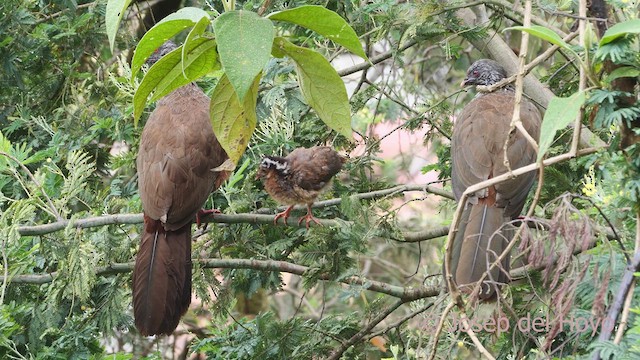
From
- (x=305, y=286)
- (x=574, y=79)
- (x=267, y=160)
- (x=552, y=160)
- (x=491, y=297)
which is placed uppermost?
(x=574, y=79)

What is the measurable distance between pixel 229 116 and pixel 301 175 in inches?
96.7

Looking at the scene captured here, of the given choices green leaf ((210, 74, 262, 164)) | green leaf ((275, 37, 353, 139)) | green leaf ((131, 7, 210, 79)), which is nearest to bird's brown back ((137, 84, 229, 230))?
green leaf ((210, 74, 262, 164))

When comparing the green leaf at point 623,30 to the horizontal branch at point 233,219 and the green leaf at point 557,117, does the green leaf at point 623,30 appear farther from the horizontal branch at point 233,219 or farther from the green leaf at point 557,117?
the horizontal branch at point 233,219

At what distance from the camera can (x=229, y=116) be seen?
274 centimetres

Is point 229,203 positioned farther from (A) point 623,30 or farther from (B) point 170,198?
(A) point 623,30

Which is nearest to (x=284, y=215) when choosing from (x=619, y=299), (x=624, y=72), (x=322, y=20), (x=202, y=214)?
(x=202, y=214)

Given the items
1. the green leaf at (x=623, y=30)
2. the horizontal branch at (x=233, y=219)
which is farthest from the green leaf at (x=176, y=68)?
the horizontal branch at (x=233, y=219)

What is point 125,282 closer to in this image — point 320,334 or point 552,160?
point 320,334

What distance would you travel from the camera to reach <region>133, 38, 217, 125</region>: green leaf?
259 centimetres

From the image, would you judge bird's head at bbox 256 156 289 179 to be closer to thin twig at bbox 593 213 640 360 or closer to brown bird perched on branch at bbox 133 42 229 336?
brown bird perched on branch at bbox 133 42 229 336

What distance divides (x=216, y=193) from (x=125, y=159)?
2.18ft

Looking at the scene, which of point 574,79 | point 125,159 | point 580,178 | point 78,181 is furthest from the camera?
point 125,159

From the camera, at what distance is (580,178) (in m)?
5.12

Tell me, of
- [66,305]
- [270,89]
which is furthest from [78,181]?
[270,89]
